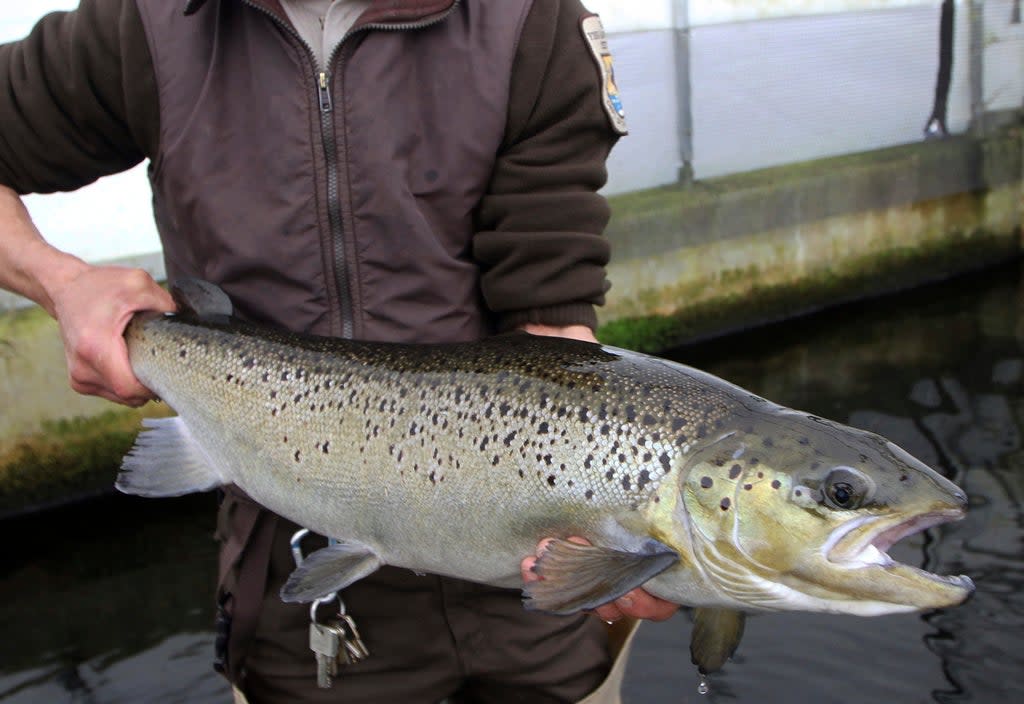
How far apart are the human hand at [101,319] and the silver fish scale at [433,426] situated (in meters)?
0.07

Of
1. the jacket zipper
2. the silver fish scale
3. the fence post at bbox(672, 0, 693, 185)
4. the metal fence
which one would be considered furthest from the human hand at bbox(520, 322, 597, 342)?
the fence post at bbox(672, 0, 693, 185)

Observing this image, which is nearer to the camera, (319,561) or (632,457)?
(632,457)

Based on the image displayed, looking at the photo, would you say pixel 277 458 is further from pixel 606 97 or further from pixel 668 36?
pixel 668 36

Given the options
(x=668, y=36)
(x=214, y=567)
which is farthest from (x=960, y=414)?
(x=214, y=567)

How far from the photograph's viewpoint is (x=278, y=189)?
6.99ft

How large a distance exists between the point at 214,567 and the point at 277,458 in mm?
3252

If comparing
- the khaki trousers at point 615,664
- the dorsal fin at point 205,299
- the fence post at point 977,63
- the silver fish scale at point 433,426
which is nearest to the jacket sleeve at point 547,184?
the silver fish scale at point 433,426

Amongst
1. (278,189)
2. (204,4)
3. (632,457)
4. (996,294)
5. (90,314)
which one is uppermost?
(204,4)

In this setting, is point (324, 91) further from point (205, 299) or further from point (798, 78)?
point (798, 78)

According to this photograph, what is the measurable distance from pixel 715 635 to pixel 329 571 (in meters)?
0.76

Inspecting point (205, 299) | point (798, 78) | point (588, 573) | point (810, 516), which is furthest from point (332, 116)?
point (798, 78)

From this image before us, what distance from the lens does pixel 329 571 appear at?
208 centimetres

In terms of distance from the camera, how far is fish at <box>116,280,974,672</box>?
1754 mm

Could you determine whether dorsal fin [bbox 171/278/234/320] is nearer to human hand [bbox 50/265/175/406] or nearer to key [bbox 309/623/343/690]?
human hand [bbox 50/265/175/406]
